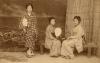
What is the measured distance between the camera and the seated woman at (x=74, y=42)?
662cm

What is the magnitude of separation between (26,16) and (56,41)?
1.01 metres

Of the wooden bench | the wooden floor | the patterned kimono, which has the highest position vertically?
the patterned kimono

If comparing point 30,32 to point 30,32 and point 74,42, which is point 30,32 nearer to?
point 30,32

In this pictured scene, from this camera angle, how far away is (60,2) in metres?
7.10

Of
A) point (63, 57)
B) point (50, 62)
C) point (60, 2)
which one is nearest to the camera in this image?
point (50, 62)

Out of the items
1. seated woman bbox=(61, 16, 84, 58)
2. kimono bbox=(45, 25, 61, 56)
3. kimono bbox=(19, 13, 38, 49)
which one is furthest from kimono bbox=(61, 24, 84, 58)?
kimono bbox=(19, 13, 38, 49)

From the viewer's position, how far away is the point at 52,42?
677 centimetres

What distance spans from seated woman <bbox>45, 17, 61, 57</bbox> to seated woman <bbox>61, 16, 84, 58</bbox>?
13 centimetres

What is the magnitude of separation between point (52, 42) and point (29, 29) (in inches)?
26.7

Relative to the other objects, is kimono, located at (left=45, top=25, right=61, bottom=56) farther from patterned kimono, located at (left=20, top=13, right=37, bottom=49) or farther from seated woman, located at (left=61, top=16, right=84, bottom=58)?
patterned kimono, located at (left=20, top=13, right=37, bottom=49)

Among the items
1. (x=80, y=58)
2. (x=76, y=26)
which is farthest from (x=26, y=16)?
(x=80, y=58)

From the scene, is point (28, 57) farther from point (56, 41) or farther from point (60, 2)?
point (60, 2)

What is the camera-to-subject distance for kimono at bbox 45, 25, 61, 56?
670 cm

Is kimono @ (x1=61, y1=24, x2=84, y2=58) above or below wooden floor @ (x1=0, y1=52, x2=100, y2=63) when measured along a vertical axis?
above
